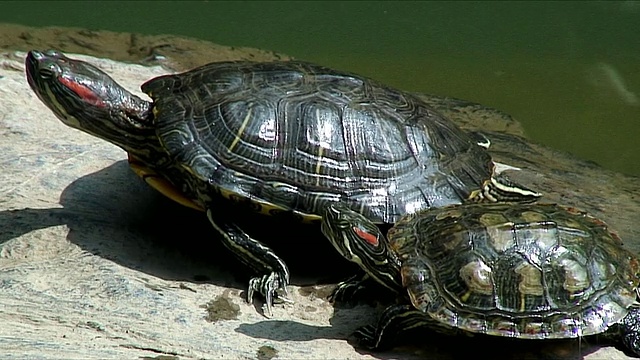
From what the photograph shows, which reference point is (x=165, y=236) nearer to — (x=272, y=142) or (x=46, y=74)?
(x=272, y=142)

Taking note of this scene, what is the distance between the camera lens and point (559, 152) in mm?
6820

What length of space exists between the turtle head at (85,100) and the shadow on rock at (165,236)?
1.40 ft

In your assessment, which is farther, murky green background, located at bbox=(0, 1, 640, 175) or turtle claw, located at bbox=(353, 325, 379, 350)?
murky green background, located at bbox=(0, 1, 640, 175)

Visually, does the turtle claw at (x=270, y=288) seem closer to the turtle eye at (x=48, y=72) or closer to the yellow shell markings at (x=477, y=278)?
the yellow shell markings at (x=477, y=278)

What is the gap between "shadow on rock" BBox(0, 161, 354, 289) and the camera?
4.47 m

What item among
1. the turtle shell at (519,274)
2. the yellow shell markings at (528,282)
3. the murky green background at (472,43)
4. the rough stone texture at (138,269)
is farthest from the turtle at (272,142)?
the murky green background at (472,43)

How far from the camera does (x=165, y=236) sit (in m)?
4.75

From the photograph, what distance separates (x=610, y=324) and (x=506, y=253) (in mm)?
561

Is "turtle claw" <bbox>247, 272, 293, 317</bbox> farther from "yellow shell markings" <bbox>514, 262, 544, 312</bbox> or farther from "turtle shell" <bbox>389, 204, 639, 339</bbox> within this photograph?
"yellow shell markings" <bbox>514, 262, 544, 312</bbox>

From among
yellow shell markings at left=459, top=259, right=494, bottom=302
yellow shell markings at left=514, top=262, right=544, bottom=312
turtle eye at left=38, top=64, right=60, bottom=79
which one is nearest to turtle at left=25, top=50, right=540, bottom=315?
turtle eye at left=38, top=64, right=60, bottom=79

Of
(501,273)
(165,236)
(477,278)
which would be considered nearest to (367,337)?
(477,278)

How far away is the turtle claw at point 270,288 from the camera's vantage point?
4.24 meters

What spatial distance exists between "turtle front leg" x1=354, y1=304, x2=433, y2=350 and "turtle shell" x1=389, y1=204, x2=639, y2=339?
0.08 meters

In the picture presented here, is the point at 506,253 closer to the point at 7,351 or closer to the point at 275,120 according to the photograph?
the point at 275,120
